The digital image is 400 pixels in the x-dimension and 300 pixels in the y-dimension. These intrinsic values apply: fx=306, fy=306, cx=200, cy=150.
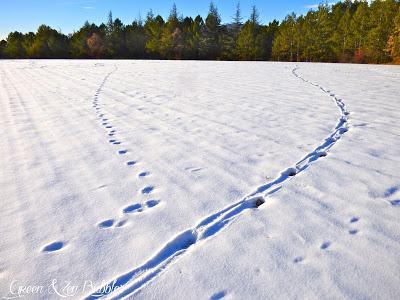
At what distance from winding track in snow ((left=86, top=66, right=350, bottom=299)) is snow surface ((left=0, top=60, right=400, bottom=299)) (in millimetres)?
11

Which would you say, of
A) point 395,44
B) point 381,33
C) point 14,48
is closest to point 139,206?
point 395,44

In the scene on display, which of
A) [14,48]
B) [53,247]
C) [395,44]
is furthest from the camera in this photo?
[14,48]

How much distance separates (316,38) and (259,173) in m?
42.4

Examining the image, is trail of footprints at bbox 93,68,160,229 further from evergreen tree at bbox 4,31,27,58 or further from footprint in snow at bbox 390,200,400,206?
evergreen tree at bbox 4,31,27,58

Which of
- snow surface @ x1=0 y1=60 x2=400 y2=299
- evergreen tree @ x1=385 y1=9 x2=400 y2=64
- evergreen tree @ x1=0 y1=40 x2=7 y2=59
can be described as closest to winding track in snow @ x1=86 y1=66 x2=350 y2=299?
snow surface @ x1=0 y1=60 x2=400 y2=299

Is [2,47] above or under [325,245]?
above

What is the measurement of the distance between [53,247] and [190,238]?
3.67ft

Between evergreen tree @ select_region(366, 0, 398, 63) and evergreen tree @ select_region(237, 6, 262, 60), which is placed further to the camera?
evergreen tree @ select_region(237, 6, 262, 60)

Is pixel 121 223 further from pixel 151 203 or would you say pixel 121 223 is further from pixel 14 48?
pixel 14 48

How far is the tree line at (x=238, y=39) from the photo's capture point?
3563 centimetres

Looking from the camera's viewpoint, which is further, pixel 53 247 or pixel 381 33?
pixel 381 33

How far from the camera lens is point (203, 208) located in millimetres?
2990

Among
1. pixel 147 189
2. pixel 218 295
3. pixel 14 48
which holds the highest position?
pixel 14 48

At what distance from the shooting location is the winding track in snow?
2.09 metres
